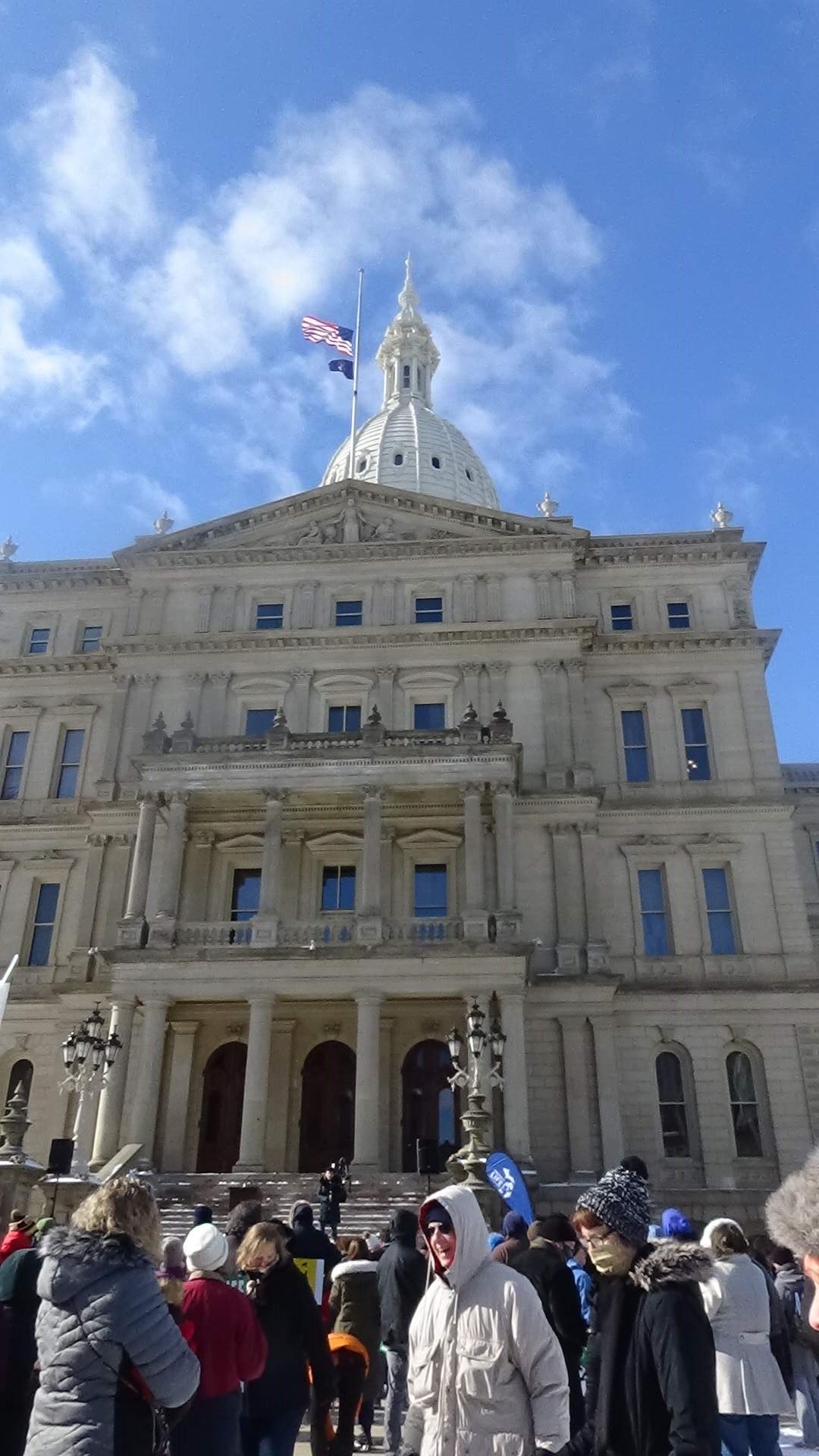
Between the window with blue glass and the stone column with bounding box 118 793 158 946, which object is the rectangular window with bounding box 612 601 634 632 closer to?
the window with blue glass

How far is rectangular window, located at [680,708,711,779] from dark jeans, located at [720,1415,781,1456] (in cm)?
2724

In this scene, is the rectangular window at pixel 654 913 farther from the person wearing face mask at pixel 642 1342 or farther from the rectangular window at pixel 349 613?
the person wearing face mask at pixel 642 1342

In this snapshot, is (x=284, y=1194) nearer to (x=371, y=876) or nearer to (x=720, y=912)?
(x=371, y=876)

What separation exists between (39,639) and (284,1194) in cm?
2256

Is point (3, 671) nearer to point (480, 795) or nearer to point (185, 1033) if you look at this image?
point (185, 1033)

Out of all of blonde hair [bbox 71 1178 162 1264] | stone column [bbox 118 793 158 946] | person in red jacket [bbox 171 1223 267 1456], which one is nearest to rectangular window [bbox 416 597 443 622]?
stone column [bbox 118 793 158 946]

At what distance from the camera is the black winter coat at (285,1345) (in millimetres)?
6836

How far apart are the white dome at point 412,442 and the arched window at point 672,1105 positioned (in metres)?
37.0

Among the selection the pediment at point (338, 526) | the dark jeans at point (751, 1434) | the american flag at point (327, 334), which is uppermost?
the american flag at point (327, 334)

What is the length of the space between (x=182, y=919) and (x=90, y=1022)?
506 cm

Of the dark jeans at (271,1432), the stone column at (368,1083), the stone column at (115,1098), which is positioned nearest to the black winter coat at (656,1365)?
the dark jeans at (271,1432)

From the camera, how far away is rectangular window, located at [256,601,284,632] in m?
36.7

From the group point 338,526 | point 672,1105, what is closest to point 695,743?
point 672,1105

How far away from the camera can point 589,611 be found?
3716 centimetres
